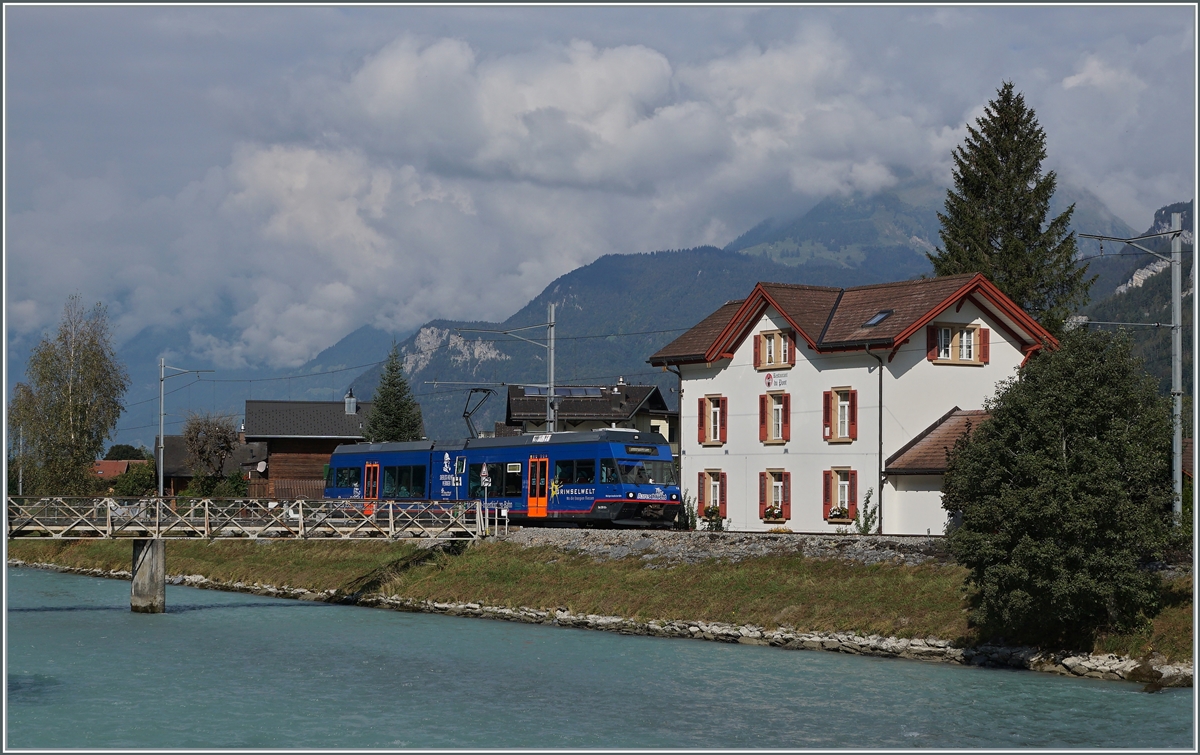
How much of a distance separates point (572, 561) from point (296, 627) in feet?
29.5

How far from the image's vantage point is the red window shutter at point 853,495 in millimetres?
46356

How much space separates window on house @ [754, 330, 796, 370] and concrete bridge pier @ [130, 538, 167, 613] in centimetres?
2243

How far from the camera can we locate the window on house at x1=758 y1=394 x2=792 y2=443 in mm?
49750

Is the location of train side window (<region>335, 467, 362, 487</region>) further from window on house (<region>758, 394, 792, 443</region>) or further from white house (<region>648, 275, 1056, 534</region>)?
window on house (<region>758, 394, 792, 443</region>)

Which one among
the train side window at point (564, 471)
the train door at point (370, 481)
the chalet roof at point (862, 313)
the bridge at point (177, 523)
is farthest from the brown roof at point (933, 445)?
the train door at point (370, 481)

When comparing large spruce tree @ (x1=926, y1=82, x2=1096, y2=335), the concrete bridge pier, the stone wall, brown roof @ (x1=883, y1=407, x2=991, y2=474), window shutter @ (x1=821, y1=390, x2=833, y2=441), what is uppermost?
large spruce tree @ (x1=926, y1=82, x2=1096, y2=335)

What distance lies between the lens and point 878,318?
4744cm

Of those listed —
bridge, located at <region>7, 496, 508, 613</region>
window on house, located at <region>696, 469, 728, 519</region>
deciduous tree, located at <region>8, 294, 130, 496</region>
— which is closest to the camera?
bridge, located at <region>7, 496, 508, 613</region>

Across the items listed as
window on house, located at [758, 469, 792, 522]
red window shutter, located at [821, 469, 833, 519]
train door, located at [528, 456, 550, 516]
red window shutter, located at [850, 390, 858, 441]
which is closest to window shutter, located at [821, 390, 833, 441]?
red window shutter, located at [850, 390, 858, 441]

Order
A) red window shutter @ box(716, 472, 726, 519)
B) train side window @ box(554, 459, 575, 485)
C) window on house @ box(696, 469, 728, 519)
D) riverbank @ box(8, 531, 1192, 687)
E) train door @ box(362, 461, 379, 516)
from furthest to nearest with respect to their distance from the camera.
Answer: train door @ box(362, 461, 379, 516), window on house @ box(696, 469, 728, 519), red window shutter @ box(716, 472, 726, 519), train side window @ box(554, 459, 575, 485), riverbank @ box(8, 531, 1192, 687)

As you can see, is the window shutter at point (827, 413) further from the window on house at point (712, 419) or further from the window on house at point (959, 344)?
the window on house at point (712, 419)

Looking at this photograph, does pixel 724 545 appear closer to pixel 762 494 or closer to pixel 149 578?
pixel 762 494

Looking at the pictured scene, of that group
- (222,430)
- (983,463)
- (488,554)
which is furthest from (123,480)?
(983,463)

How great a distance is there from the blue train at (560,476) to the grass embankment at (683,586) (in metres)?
2.66
